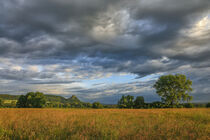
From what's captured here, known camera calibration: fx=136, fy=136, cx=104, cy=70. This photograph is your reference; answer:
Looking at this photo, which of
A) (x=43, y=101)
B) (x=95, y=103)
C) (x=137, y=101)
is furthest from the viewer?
(x=43, y=101)

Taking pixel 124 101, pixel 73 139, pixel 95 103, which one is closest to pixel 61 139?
pixel 73 139

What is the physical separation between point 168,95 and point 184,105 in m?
4.85

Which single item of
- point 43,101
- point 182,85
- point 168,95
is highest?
point 182,85

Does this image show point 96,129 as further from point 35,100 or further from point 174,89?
point 35,100

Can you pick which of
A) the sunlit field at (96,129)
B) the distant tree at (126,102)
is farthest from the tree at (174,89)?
the sunlit field at (96,129)

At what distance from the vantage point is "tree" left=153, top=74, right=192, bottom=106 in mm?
39688

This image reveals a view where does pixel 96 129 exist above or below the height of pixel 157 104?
above

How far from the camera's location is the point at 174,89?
40.3m

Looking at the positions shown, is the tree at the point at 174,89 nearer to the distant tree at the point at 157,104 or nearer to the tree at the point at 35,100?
the distant tree at the point at 157,104

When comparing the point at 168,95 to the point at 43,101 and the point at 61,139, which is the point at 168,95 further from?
the point at 43,101

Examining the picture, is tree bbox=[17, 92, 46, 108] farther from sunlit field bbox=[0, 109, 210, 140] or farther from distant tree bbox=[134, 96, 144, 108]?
sunlit field bbox=[0, 109, 210, 140]

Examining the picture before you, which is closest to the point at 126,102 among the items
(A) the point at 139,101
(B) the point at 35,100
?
(A) the point at 139,101

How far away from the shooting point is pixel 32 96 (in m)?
66.5

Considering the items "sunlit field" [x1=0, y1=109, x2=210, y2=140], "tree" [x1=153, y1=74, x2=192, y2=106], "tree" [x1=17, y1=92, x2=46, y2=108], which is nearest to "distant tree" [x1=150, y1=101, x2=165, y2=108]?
"tree" [x1=153, y1=74, x2=192, y2=106]
